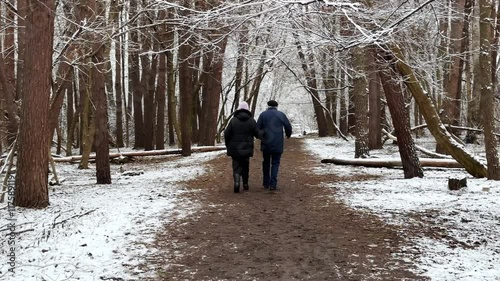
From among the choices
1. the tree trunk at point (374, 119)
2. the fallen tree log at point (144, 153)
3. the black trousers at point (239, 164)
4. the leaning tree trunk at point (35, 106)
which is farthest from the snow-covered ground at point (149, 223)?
the tree trunk at point (374, 119)

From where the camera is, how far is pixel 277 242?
6.16 meters

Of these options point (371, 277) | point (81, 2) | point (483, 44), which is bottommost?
point (371, 277)

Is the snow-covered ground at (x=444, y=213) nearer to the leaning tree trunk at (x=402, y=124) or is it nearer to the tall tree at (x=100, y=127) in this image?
the leaning tree trunk at (x=402, y=124)

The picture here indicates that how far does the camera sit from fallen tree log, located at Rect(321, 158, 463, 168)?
41.7 feet

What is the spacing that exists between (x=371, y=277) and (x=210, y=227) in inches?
112

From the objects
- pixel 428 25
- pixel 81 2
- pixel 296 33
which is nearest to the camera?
pixel 296 33

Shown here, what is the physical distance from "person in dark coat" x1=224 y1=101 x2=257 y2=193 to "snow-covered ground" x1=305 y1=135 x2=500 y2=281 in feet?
6.84

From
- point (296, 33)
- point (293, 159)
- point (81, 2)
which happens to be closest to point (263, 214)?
point (296, 33)

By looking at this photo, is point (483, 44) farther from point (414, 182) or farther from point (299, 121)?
point (299, 121)

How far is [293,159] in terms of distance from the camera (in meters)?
17.9

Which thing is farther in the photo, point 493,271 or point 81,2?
point 81,2

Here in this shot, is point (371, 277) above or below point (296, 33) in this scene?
below

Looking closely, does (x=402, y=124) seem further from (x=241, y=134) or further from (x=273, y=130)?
(x=241, y=134)

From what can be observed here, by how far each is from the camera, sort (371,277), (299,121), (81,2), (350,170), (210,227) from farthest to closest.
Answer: (299,121) < (350,170) < (81,2) < (210,227) < (371,277)
